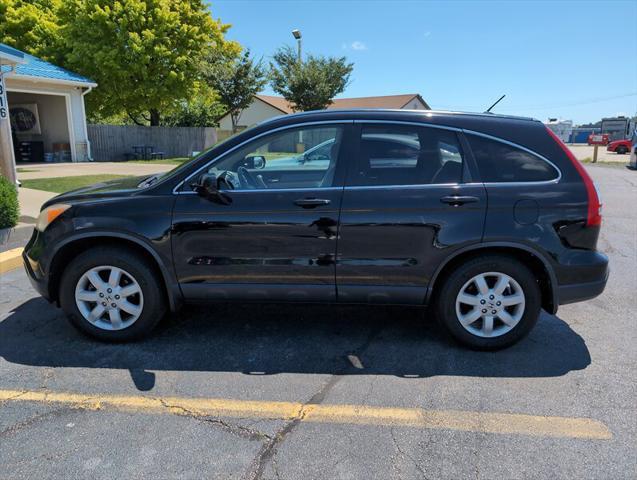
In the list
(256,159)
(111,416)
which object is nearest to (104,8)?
(256,159)

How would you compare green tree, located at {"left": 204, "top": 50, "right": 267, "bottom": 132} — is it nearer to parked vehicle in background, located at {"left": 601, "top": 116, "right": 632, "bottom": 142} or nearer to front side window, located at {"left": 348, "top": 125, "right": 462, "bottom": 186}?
front side window, located at {"left": 348, "top": 125, "right": 462, "bottom": 186}

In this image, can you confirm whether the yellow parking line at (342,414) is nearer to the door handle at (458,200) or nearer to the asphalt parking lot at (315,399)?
the asphalt parking lot at (315,399)

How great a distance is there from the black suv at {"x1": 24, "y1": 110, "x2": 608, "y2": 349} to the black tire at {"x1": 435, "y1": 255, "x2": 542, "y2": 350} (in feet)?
0.03

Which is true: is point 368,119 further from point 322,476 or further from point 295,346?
point 322,476

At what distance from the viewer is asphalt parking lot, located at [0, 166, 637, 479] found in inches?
95.0

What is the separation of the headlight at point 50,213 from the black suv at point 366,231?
2 cm

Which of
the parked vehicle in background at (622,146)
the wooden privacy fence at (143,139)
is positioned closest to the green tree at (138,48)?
the wooden privacy fence at (143,139)

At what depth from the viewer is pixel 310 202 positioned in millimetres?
3357

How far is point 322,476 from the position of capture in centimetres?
Result: 231

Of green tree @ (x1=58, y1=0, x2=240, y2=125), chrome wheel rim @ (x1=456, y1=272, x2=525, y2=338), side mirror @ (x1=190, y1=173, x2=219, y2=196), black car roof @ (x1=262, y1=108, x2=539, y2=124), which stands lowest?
chrome wheel rim @ (x1=456, y1=272, x2=525, y2=338)

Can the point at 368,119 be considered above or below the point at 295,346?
above

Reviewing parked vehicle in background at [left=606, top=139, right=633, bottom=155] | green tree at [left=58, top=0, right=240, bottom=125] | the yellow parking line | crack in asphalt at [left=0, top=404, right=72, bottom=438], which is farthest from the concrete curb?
parked vehicle in background at [left=606, top=139, right=633, bottom=155]

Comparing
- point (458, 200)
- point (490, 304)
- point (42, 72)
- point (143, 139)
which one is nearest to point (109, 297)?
point (458, 200)

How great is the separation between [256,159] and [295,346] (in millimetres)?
1568
